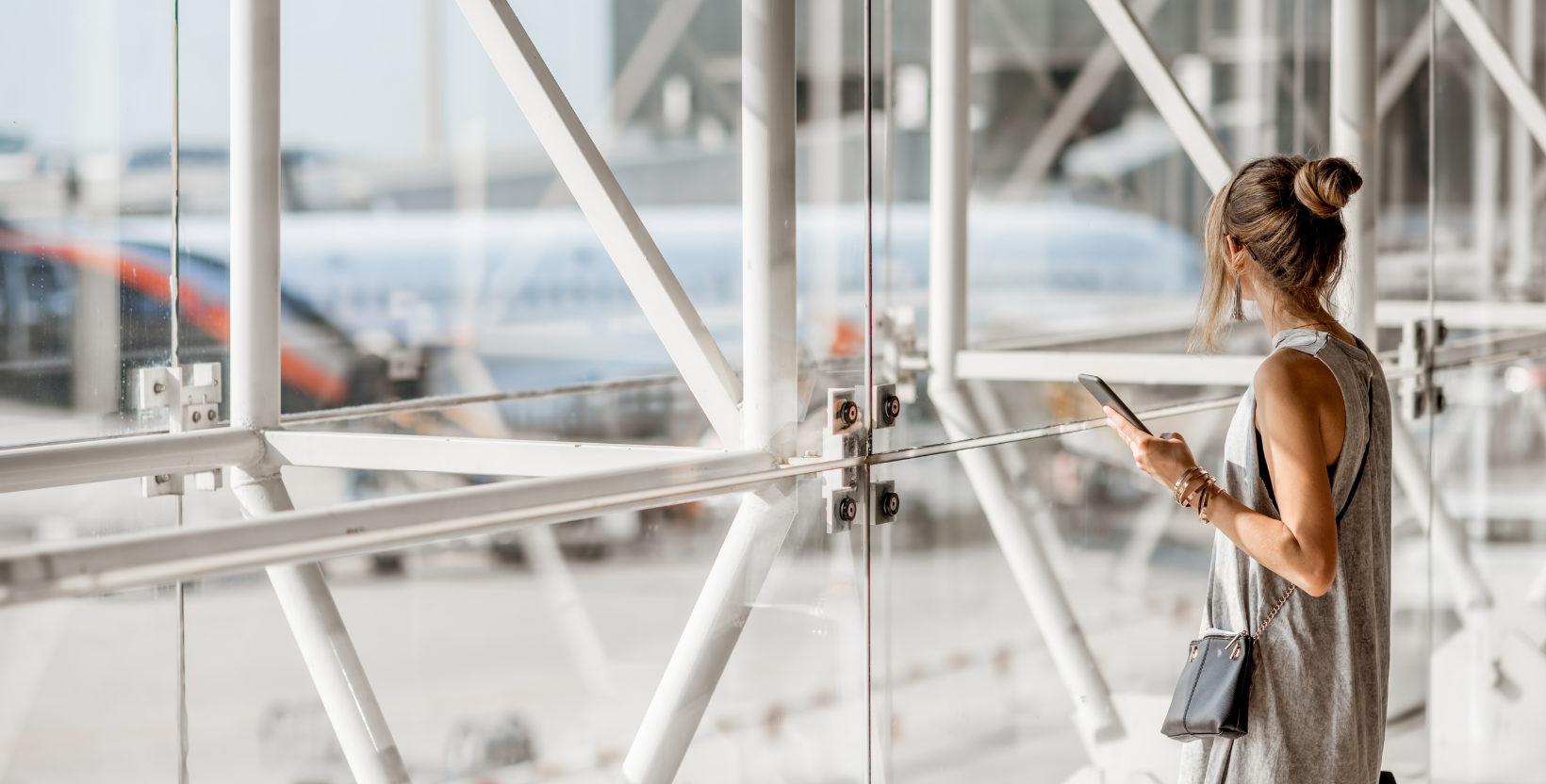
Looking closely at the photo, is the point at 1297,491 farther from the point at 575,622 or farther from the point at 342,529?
the point at 575,622

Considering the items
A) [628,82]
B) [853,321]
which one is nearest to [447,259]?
[628,82]

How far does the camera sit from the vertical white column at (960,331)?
2.95 m

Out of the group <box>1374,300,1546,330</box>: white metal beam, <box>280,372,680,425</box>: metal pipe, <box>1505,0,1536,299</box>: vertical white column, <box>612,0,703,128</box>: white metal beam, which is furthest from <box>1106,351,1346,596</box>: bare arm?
<box>612,0,703,128</box>: white metal beam

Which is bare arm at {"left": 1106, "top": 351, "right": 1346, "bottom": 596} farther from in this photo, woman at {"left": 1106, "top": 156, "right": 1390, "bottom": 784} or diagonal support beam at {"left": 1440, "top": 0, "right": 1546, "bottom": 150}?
diagonal support beam at {"left": 1440, "top": 0, "right": 1546, "bottom": 150}

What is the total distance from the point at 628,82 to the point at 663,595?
277 inches

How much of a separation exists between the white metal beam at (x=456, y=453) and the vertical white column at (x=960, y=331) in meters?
1.41

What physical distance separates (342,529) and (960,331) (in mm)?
2257

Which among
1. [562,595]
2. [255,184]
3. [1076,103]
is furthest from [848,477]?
[562,595]

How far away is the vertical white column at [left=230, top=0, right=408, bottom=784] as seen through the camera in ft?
5.79

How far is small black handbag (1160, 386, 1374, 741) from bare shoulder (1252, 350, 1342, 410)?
0.09 metres

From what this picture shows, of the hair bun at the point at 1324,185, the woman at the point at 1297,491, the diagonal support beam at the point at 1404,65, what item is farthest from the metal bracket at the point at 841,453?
the diagonal support beam at the point at 1404,65

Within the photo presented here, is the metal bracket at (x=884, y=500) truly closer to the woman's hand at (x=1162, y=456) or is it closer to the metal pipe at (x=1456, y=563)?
the woman's hand at (x=1162, y=456)

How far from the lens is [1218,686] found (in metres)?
1.31

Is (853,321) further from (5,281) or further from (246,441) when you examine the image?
(5,281)
